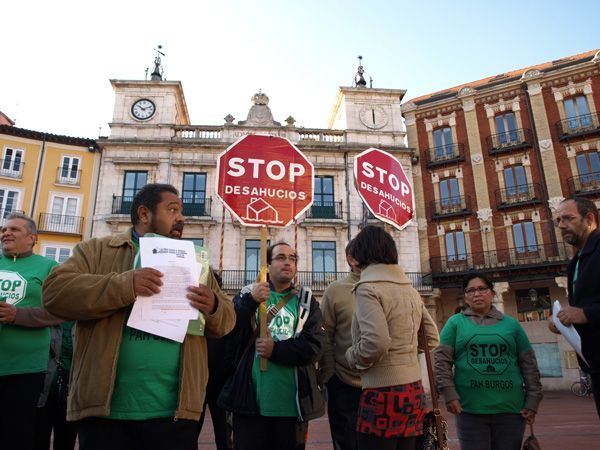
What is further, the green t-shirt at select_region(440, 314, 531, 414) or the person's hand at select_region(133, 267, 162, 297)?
the green t-shirt at select_region(440, 314, 531, 414)

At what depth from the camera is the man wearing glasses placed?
3184 millimetres

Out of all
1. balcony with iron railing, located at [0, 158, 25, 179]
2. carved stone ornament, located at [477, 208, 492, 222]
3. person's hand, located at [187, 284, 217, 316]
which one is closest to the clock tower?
carved stone ornament, located at [477, 208, 492, 222]

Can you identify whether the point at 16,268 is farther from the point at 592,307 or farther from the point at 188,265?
the point at 592,307

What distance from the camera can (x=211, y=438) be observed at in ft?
25.2

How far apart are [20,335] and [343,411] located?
2.71m

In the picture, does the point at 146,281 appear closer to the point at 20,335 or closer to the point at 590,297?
the point at 20,335

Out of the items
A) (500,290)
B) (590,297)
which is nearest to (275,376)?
(590,297)

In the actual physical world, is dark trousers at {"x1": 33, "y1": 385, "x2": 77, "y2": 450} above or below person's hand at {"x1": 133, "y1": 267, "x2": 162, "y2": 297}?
below

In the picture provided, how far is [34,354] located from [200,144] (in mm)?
20565

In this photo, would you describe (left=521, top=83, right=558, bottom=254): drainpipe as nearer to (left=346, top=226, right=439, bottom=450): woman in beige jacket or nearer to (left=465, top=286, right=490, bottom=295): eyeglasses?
(left=465, top=286, right=490, bottom=295): eyeglasses

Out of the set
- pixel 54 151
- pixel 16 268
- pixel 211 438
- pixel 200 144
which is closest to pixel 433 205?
pixel 200 144

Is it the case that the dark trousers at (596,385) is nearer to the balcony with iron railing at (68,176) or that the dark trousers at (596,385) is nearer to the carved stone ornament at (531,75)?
the balcony with iron railing at (68,176)

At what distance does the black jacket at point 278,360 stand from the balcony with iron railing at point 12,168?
908 inches

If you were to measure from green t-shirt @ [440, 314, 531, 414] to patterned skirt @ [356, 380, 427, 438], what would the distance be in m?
0.97
